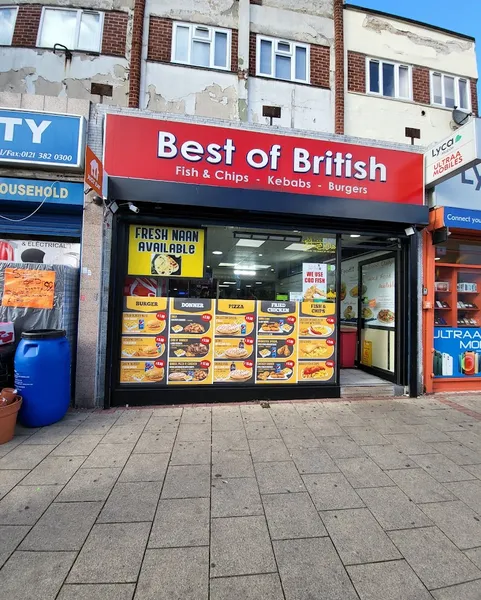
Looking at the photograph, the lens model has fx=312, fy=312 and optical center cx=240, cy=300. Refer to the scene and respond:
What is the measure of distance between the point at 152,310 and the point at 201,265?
3.54 ft

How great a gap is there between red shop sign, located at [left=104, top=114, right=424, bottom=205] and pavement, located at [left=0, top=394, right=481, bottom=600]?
3.71 metres

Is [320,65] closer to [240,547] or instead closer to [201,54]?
[201,54]

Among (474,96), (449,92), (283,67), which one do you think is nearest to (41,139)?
(283,67)

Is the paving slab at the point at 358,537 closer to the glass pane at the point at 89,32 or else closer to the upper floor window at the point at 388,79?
the upper floor window at the point at 388,79

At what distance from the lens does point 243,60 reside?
8766mm

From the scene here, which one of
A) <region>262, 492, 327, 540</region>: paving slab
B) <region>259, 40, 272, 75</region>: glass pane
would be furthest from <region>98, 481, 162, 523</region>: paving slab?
<region>259, 40, 272, 75</region>: glass pane

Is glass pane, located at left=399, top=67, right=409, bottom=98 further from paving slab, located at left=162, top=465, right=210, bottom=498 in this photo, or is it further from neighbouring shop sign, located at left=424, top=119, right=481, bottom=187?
paving slab, located at left=162, top=465, right=210, bottom=498

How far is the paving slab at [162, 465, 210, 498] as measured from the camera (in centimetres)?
267

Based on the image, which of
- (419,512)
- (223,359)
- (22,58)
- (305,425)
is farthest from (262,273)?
(22,58)

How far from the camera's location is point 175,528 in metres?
2.27

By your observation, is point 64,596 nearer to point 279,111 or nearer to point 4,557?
point 4,557

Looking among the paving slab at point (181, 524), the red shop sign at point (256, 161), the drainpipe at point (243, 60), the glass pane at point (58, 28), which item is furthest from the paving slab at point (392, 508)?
the glass pane at point (58, 28)

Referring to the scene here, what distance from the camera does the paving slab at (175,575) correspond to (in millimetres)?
1751

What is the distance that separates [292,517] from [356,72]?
11532 millimetres
